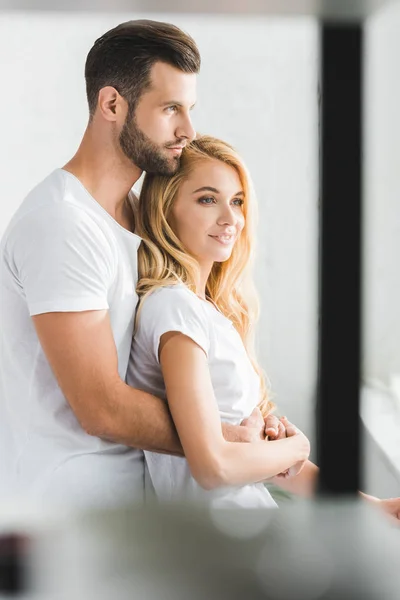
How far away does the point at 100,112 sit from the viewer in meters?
1.79

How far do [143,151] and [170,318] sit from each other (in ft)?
1.34

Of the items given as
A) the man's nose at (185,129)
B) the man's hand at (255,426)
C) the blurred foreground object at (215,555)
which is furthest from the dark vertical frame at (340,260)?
the man's nose at (185,129)

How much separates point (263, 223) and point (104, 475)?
2.43 feet

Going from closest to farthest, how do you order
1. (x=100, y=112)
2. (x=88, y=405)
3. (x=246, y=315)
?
(x=88, y=405) < (x=100, y=112) < (x=246, y=315)

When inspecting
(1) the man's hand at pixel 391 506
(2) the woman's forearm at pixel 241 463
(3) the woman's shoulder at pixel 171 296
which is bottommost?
(1) the man's hand at pixel 391 506

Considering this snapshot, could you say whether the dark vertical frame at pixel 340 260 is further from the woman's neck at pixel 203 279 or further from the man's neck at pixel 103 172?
the man's neck at pixel 103 172

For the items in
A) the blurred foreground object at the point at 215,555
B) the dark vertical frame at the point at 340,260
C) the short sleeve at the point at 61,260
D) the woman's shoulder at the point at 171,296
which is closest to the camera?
the short sleeve at the point at 61,260

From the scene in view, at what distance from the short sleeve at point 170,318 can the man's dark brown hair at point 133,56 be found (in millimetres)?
448

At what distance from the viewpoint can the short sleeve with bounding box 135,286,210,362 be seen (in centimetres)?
167

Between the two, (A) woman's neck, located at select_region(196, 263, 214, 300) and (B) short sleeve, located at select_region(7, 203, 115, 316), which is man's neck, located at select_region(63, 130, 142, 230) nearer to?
(B) short sleeve, located at select_region(7, 203, 115, 316)

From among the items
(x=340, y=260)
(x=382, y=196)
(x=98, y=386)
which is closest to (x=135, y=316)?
(x=98, y=386)

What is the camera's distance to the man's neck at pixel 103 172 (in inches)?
69.7

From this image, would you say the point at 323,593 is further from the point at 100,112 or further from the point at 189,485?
the point at 100,112

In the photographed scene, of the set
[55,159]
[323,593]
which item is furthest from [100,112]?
[323,593]
